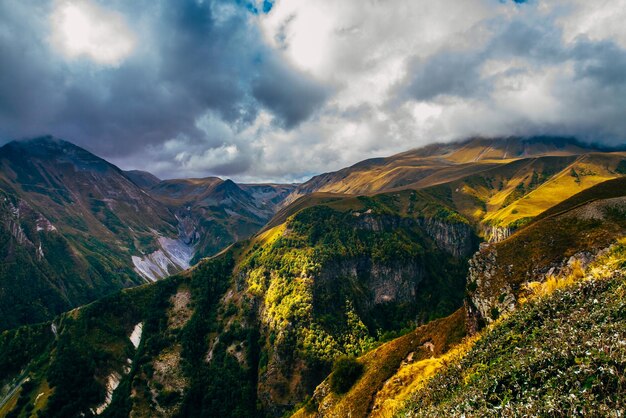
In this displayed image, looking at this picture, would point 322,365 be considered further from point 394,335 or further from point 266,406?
point 394,335

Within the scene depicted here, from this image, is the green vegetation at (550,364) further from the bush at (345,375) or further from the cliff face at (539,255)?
the bush at (345,375)

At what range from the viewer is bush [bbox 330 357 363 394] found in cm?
9312

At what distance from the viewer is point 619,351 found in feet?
91.5

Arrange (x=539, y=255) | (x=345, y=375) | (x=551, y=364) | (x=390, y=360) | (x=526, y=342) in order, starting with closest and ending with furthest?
1. (x=551, y=364)
2. (x=526, y=342)
3. (x=539, y=255)
4. (x=390, y=360)
5. (x=345, y=375)

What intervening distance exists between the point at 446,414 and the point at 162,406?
204834 millimetres

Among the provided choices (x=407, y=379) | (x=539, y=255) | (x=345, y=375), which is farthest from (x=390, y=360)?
(x=539, y=255)

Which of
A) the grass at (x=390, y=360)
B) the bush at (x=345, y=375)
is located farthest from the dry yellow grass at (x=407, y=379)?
the bush at (x=345, y=375)

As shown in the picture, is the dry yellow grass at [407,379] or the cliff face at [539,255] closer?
the dry yellow grass at [407,379]

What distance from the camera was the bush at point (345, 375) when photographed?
93.1 m

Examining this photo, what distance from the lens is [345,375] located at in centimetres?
9488

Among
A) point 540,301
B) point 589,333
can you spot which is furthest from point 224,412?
point 589,333

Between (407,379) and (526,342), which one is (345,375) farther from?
(526,342)

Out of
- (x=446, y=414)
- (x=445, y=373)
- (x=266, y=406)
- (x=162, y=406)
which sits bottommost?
(x=266, y=406)

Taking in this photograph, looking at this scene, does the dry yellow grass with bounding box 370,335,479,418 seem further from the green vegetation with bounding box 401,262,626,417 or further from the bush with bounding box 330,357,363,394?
the bush with bounding box 330,357,363,394
